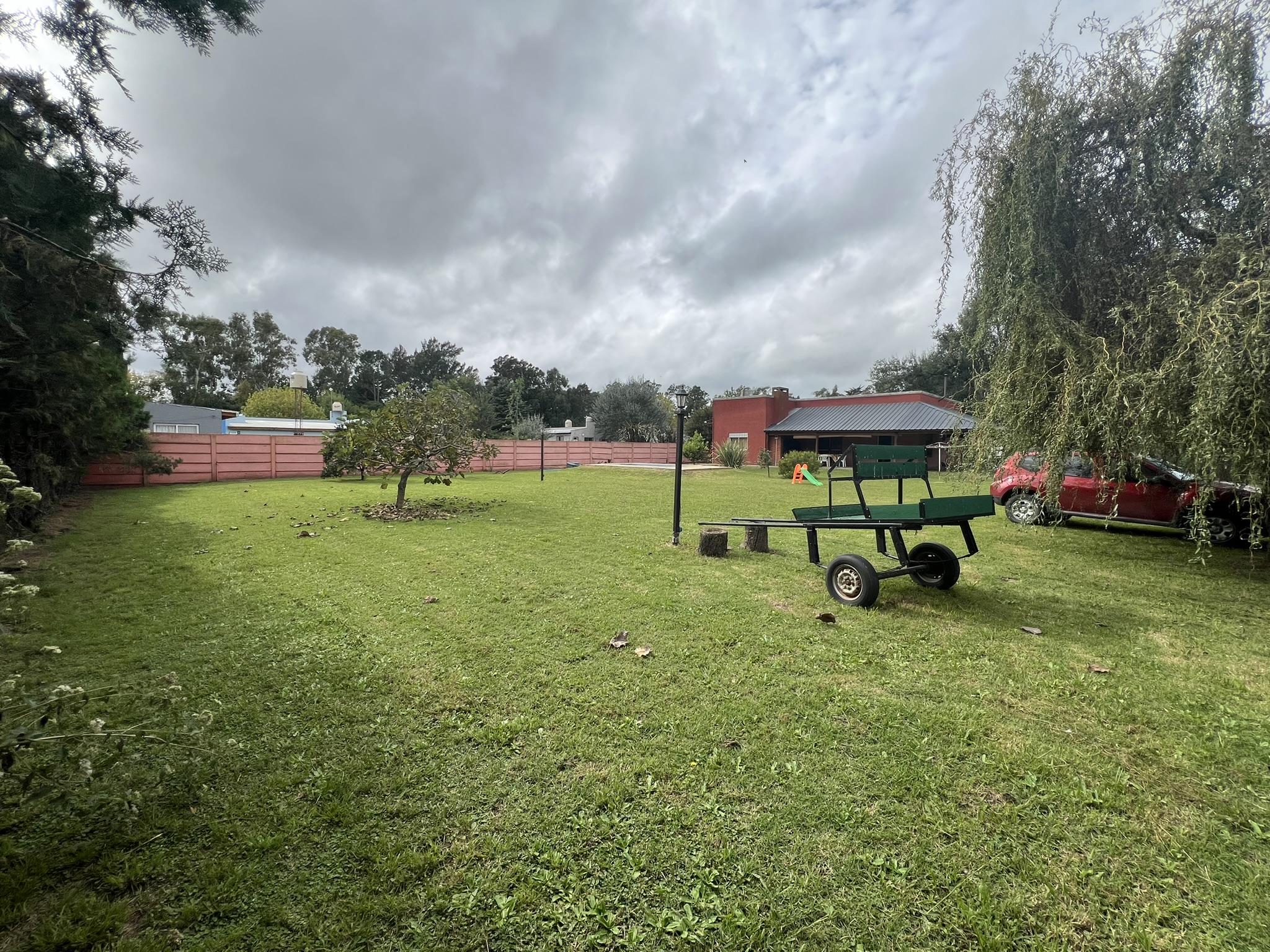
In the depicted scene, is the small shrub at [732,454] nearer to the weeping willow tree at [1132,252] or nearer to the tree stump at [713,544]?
the weeping willow tree at [1132,252]

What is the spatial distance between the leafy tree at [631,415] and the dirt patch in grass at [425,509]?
3219 cm

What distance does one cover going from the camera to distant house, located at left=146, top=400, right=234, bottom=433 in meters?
28.5

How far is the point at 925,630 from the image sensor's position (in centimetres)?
418

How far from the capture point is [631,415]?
44.2 m

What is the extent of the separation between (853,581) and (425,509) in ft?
27.5

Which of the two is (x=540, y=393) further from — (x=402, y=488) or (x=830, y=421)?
(x=402, y=488)

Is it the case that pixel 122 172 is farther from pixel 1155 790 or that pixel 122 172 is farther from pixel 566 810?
pixel 1155 790

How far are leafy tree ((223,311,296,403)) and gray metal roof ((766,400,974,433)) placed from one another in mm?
53602

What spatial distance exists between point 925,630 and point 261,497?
538 inches

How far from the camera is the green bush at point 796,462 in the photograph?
897 inches

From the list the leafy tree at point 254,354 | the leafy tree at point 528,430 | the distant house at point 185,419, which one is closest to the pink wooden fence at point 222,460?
the leafy tree at point 528,430

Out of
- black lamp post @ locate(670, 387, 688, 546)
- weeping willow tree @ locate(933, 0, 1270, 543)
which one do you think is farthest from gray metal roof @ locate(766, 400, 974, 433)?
black lamp post @ locate(670, 387, 688, 546)

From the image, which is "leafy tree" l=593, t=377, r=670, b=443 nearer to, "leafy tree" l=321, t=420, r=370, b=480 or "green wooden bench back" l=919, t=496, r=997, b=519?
"leafy tree" l=321, t=420, r=370, b=480

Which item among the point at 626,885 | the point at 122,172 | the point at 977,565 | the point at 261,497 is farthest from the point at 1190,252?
the point at 261,497
